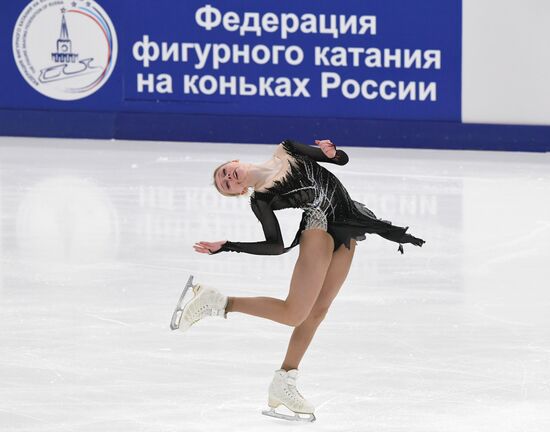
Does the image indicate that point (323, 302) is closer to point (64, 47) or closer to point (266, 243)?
point (266, 243)

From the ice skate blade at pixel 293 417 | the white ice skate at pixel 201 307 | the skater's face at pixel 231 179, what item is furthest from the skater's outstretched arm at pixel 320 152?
the ice skate blade at pixel 293 417

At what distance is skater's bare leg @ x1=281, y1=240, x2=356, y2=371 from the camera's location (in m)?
4.75

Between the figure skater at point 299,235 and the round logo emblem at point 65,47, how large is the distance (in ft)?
29.7

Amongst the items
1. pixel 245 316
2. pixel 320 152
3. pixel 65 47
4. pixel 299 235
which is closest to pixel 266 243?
pixel 299 235

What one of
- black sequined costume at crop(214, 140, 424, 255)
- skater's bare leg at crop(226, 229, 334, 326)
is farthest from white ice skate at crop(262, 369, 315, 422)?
black sequined costume at crop(214, 140, 424, 255)

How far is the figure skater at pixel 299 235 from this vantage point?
4621 millimetres

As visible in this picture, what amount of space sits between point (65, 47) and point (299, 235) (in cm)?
936

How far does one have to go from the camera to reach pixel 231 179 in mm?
4703

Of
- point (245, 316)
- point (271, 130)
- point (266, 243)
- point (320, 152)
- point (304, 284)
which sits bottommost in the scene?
point (245, 316)

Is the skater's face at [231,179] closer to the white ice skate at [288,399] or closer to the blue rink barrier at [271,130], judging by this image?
the white ice skate at [288,399]

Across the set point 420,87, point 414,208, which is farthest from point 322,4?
point 414,208

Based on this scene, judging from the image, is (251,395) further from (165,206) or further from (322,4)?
(322,4)

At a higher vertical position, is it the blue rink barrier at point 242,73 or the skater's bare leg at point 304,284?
the blue rink barrier at point 242,73

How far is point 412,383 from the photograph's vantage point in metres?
5.26
